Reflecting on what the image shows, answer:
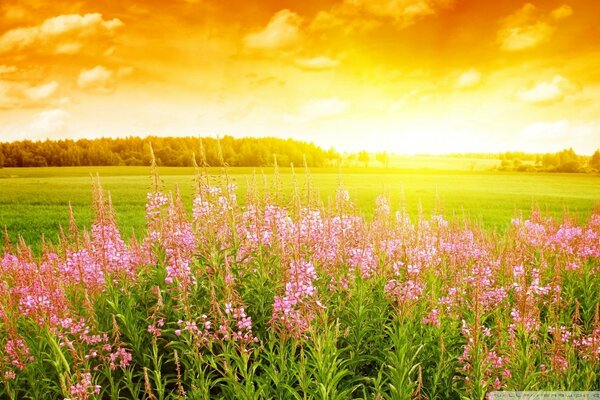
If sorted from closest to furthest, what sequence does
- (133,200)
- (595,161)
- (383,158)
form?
1. (133,200)
2. (595,161)
3. (383,158)

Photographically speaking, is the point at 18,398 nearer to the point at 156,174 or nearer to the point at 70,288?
Answer: the point at 70,288

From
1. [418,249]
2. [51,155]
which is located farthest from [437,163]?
[418,249]

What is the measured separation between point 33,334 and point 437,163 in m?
93.5

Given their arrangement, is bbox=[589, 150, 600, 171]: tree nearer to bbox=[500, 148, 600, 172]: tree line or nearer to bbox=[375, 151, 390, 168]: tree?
bbox=[500, 148, 600, 172]: tree line

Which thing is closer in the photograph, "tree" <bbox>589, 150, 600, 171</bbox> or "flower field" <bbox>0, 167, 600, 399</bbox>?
"flower field" <bbox>0, 167, 600, 399</bbox>

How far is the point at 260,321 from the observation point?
491cm

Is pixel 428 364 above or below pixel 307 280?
below

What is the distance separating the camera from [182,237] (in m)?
5.52

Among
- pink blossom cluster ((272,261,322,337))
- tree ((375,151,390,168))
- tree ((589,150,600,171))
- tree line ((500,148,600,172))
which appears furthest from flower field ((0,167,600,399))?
tree ((375,151,390,168))

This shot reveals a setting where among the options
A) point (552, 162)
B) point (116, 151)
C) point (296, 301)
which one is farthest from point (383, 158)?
point (296, 301)

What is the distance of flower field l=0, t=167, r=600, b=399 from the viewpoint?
3.99 meters

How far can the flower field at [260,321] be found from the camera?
3986 mm

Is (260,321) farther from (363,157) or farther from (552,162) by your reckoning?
(363,157)

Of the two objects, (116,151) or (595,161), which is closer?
(595,161)
